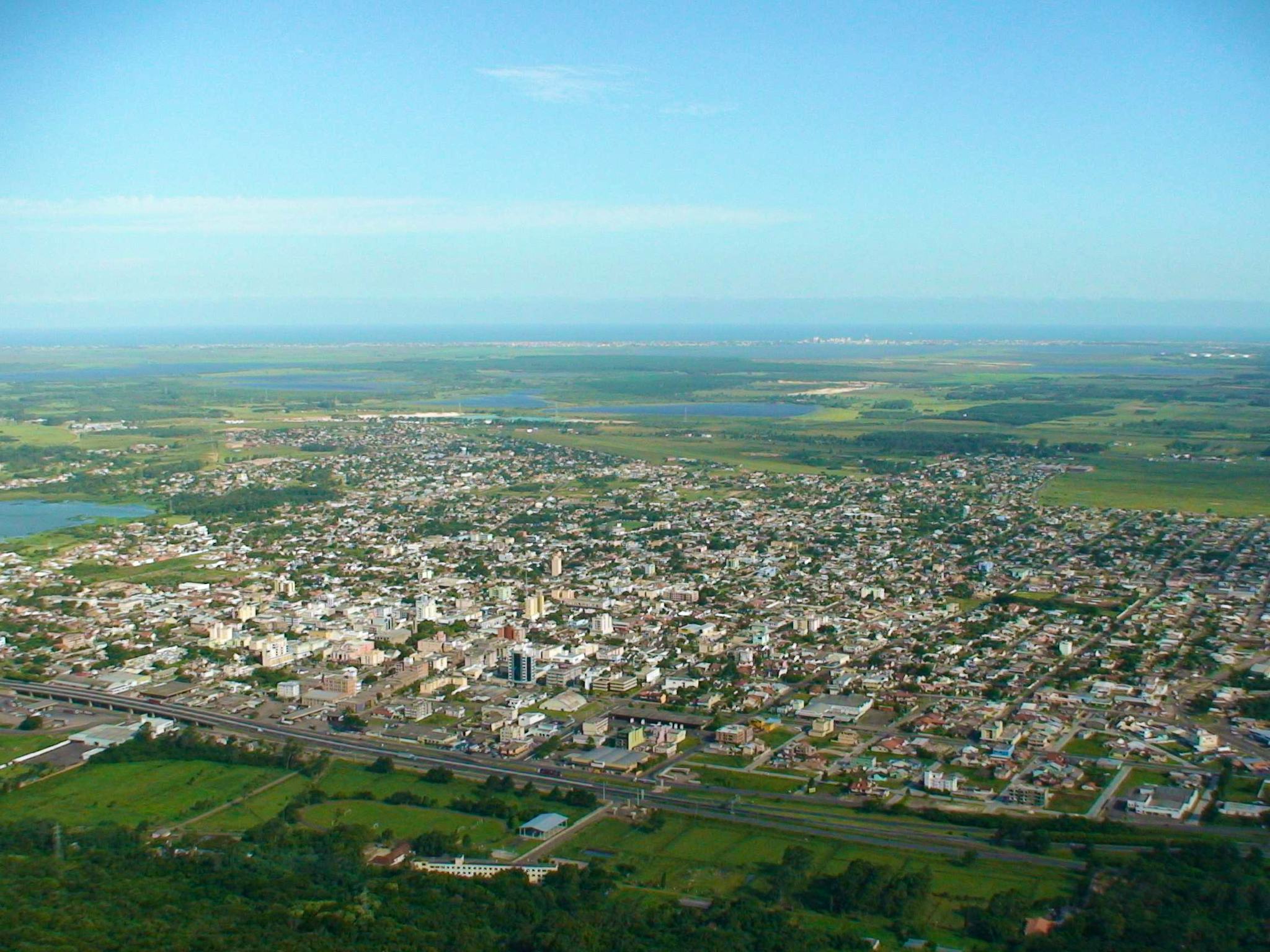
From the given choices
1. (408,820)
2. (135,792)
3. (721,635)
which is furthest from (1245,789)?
(135,792)

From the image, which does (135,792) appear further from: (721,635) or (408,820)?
(721,635)

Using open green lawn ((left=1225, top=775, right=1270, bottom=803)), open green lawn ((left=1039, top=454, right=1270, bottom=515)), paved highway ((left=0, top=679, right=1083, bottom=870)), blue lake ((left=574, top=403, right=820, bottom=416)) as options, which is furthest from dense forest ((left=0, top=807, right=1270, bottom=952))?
blue lake ((left=574, top=403, right=820, bottom=416))

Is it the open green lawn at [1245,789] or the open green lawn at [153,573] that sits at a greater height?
the open green lawn at [153,573]

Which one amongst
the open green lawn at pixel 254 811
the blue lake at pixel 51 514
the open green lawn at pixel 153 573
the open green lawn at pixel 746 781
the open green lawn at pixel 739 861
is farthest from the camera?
the blue lake at pixel 51 514

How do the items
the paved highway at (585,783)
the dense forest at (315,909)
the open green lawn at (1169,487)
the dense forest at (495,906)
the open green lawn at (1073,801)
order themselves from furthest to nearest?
the open green lawn at (1169,487) < the open green lawn at (1073,801) < the paved highway at (585,783) < the dense forest at (495,906) < the dense forest at (315,909)

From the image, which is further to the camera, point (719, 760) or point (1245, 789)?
point (719, 760)

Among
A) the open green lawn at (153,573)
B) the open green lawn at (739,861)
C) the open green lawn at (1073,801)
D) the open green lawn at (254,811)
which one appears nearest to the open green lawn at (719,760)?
the open green lawn at (739,861)

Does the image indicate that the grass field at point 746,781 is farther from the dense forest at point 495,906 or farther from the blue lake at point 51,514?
the blue lake at point 51,514
